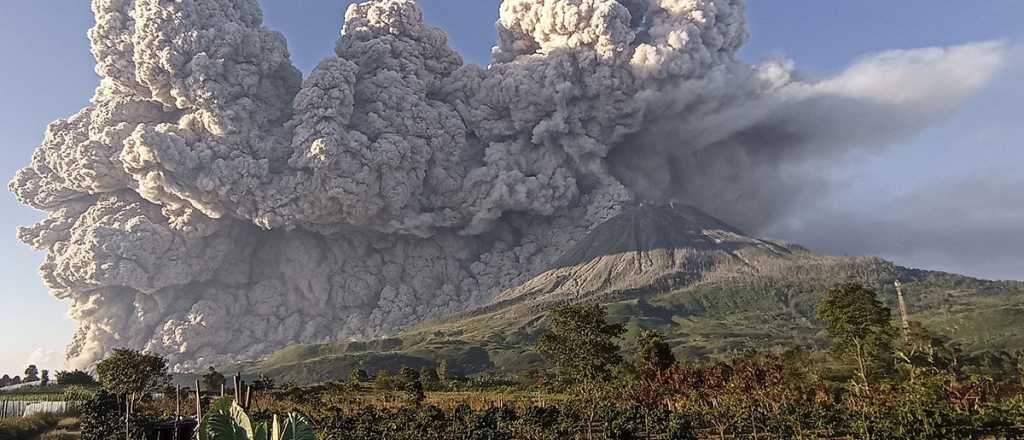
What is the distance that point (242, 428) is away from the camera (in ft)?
25.0

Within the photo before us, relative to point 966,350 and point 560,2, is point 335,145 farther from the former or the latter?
point 966,350

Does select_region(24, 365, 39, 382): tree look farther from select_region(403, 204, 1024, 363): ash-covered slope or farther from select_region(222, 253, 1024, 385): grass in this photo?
select_region(403, 204, 1024, 363): ash-covered slope

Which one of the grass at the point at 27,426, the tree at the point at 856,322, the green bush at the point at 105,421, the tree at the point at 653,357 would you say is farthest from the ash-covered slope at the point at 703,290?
the green bush at the point at 105,421

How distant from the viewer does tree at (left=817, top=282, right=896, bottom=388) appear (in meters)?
35.2

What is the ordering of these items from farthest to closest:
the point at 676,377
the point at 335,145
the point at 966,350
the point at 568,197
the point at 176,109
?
the point at 568,197 → the point at 176,109 → the point at 335,145 → the point at 966,350 → the point at 676,377

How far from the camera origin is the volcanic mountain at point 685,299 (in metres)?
97.7

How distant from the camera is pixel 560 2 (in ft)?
395

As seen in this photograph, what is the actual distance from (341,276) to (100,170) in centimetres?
4372

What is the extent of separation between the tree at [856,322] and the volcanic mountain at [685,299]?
52.5m

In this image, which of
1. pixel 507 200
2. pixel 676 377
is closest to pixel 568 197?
pixel 507 200

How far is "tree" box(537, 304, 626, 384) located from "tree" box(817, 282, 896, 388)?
11.1 m

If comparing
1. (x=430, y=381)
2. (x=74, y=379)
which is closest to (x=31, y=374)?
(x=74, y=379)

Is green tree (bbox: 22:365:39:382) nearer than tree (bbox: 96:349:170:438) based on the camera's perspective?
No

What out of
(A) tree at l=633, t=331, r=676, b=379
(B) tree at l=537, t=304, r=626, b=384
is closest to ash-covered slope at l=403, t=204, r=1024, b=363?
(A) tree at l=633, t=331, r=676, b=379
